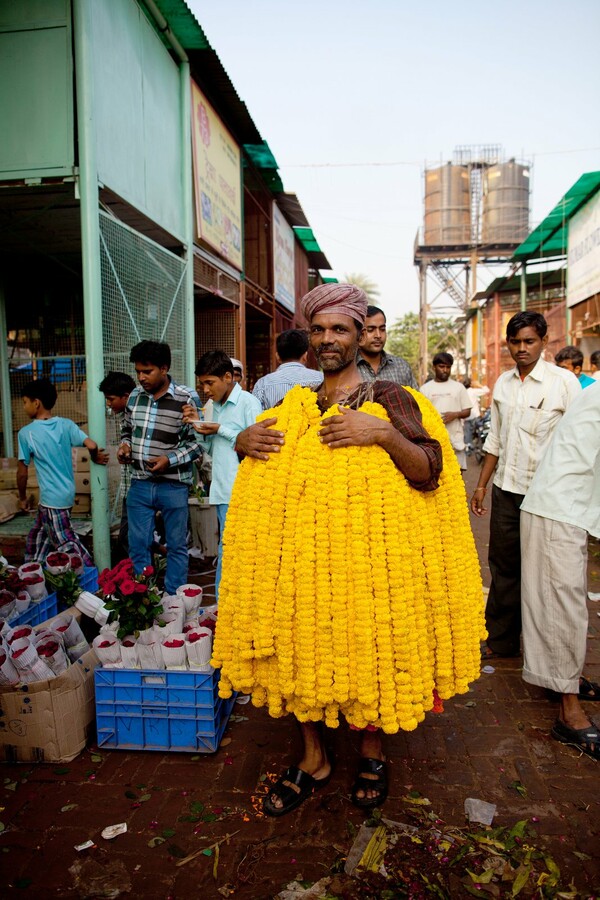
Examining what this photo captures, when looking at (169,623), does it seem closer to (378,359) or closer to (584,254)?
(378,359)

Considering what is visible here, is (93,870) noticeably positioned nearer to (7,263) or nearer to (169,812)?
(169,812)

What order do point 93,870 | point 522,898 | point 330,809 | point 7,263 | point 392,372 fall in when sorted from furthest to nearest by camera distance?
point 7,263 → point 392,372 → point 330,809 → point 93,870 → point 522,898

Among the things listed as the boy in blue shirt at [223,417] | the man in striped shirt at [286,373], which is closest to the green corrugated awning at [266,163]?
the man in striped shirt at [286,373]

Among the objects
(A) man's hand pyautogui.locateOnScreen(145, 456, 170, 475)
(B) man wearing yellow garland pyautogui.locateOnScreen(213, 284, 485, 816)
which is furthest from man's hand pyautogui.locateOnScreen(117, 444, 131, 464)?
(B) man wearing yellow garland pyautogui.locateOnScreen(213, 284, 485, 816)

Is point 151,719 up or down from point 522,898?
up

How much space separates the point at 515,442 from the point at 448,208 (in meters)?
32.8

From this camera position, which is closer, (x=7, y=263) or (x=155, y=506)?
(x=155, y=506)

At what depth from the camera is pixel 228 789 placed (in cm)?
263

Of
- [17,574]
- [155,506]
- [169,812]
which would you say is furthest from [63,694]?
[155,506]

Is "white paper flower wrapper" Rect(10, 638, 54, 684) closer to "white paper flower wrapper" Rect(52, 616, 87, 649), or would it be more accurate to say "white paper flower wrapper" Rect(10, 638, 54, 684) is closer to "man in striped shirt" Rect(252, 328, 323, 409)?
"white paper flower wrapper" Rect(52, 616, 87, 649)

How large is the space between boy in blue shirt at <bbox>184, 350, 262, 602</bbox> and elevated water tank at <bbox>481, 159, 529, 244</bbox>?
31780 mm

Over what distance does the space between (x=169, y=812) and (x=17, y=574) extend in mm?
1868

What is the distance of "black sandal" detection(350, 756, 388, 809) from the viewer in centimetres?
246

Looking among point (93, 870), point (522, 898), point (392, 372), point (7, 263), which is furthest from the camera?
point (7, 263)
